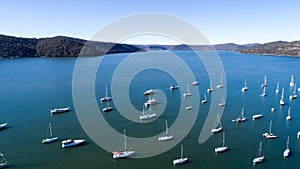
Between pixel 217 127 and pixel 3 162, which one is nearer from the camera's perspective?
pixel 3 162

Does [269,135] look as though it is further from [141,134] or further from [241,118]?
[141,134]

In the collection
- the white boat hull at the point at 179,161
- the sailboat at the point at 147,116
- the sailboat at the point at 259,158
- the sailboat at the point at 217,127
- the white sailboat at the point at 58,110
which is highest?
the white sailboat at the point at 58,110

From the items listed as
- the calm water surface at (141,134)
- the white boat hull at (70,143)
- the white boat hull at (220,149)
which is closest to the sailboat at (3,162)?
the calm water surface at (141,134)

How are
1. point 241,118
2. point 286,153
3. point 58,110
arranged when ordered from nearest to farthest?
point 286,153
point 241,118
point 58,110

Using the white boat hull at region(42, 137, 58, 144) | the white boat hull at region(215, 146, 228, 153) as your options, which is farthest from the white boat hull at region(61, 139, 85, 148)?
the white boat hull at region(215, 146, 228, 153)

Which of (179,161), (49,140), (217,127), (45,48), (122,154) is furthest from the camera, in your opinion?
(45,48)

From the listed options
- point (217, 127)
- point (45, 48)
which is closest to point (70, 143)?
point (217, 127)

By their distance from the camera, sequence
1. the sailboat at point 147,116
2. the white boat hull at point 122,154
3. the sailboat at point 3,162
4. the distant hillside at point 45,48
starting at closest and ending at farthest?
the sailboat at point 3,162 → the white boat hull at point 122,154 → the sailboat at point 147,116 → the distant hillside at point 45,48

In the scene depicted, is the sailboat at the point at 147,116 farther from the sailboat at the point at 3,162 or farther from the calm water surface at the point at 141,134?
the sailboat at the point at 3,162
